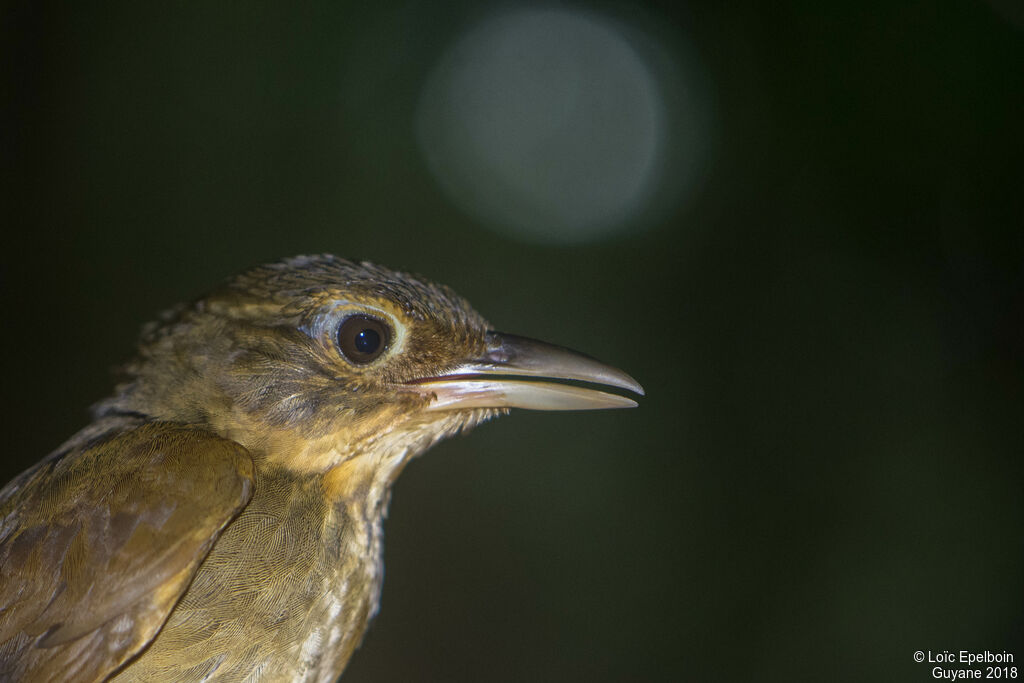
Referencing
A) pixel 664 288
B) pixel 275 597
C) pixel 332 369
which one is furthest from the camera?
pixel 664 288

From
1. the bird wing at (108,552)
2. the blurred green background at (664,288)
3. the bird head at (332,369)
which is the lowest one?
the bird wing at (108,552)

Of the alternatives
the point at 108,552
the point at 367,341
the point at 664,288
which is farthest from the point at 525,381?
the point at 664,288

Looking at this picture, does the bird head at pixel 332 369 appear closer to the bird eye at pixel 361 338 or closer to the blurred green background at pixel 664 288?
the bird eye at pixel 361 338

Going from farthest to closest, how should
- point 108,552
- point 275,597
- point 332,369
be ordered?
point 332,369
point 275,597
point 108,552

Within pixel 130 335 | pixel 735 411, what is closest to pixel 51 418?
pixel 130 335

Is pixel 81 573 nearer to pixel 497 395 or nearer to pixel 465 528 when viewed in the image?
pixel 497 395

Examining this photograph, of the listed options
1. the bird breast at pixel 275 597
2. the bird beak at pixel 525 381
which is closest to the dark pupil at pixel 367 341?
the bird beak at pixel 525 381

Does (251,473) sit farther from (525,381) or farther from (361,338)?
(525,381)
